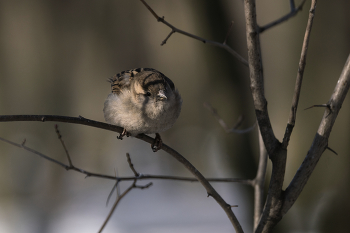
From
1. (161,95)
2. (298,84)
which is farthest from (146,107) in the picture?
(298,84)

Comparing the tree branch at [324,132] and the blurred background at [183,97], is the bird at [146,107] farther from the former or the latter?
the blurred background at [183,97]

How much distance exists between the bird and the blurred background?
103 inches

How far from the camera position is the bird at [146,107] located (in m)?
2.20

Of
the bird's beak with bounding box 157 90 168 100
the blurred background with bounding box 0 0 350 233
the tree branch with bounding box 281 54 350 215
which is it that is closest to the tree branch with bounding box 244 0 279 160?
the tree branch with bounding box 281 54 350 215

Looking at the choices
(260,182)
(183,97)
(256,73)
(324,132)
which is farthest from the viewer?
(183,97)

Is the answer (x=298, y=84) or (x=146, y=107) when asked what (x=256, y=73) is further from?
(x=146, y=107)

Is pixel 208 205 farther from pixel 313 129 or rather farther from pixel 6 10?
pixel 6 10

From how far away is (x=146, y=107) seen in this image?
222 centimetres

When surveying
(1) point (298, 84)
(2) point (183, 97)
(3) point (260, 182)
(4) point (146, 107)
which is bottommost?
(3) point (260, 182)

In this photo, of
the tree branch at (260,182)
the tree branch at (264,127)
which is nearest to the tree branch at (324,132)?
the tree branch at (264,127)

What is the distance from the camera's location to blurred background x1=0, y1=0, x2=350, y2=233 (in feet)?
14.8

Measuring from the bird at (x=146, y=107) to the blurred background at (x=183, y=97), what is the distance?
260cm

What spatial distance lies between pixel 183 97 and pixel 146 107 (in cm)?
310

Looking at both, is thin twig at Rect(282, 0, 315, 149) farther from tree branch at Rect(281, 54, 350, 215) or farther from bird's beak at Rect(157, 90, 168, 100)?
bird's beak at Rect(157, 90, 168, 100)
